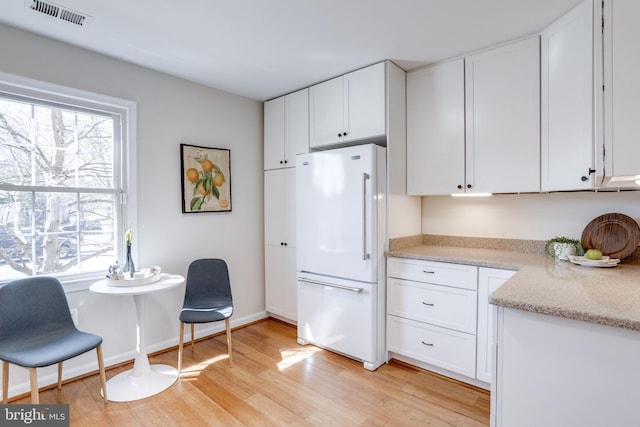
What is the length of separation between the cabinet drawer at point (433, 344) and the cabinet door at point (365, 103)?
1.57 metres

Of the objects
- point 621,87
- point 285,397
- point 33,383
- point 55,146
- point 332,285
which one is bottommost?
point 285,397

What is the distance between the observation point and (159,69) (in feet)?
9.11

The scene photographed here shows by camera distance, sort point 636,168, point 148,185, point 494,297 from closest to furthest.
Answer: point 494,297 < point 636,168 < point 148,185

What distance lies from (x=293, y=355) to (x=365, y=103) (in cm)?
225

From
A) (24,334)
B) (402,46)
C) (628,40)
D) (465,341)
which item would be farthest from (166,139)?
(628,40)

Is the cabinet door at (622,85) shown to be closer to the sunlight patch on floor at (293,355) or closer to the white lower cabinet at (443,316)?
the white lower cabinet at (443,316)

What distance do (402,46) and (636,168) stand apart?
160 cm

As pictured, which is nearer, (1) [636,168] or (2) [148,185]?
(1) [636,168]

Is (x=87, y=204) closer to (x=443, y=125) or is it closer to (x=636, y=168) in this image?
(x=443, y=125)

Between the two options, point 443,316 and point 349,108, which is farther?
point 349,108

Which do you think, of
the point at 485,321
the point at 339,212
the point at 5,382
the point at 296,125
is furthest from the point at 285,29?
the point at 5,382

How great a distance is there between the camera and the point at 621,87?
5.46 ft

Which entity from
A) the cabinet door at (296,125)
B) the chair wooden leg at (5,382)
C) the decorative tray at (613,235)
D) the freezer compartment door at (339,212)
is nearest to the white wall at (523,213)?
the decorative tray at (613,235)

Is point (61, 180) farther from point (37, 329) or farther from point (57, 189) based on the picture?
point (37, 329)
